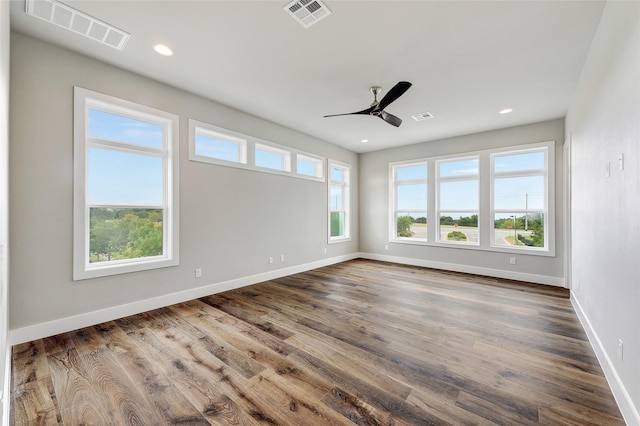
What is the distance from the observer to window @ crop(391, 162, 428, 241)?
632cm

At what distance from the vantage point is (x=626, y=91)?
1.71 m

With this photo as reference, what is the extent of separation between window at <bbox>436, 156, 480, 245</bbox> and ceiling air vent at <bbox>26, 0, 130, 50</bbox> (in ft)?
19.1

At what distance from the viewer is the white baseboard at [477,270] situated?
475cm

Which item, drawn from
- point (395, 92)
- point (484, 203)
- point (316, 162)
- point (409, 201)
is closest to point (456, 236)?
point (484, 203)

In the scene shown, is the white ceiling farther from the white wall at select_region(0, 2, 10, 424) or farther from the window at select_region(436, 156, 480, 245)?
the window at select_region(436, 156, 480, 245)

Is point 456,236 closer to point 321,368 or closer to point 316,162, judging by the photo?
point 316,162

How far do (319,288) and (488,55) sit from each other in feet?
12.3

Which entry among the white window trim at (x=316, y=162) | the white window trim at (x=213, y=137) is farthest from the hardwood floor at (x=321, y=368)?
the white window trim at (x=316, y=162)

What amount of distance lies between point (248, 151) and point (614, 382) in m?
4.78

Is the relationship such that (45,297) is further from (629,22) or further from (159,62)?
(629,22)

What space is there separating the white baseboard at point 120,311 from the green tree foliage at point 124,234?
59 cm

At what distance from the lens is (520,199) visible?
16.7ft

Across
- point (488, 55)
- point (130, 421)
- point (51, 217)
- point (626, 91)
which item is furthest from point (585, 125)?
point (51, 217)

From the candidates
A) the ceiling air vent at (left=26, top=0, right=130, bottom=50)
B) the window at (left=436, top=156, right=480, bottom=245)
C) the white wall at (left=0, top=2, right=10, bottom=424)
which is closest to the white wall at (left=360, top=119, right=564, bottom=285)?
the window at (left=436, top=156, right=480, bottom=245)
